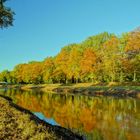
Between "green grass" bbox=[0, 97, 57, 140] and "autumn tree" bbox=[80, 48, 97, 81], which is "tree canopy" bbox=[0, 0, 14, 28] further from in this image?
"autumn tree" bbox=[80, 48, 97, 81]

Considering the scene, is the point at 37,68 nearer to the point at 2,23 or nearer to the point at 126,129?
the point at 2,23

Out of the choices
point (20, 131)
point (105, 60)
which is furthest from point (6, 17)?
point (105, 60)

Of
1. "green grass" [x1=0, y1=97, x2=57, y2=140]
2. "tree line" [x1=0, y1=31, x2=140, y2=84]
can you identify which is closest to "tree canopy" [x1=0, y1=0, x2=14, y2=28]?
"green grass" [x1=0, y1=97, x2=57, y2=140]

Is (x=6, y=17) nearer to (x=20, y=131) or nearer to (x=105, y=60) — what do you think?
(x=20, y=131)

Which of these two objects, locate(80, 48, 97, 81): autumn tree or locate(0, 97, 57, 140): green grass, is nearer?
locate(0, 97, 57, 140): green grass

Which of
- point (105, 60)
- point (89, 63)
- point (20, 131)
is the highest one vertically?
point (105, 60)

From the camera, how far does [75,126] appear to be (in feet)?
81.2

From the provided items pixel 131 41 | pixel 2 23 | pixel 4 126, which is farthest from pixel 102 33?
pixel 4 126

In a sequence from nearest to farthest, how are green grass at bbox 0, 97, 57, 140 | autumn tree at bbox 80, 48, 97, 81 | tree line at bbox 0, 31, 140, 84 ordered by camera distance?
green grass at bbox 0, 97, 57, 140, tree line at bbox 0, 31, 140, 84, autumn tree at bbox 80, 48, 97, 81

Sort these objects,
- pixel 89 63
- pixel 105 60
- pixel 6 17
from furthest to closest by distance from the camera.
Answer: pixel 89 63 → pixel 105 60 → pixel 6 17

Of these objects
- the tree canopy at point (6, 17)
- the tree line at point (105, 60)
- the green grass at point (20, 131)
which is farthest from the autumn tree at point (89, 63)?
the green grass at point (20, 131)

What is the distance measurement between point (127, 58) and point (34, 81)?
6965 centimetres

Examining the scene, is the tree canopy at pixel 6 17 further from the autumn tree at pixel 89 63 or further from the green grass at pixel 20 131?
the autumn tree at pixel 89 63

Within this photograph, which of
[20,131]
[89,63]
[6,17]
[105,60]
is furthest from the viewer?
[89,63]
